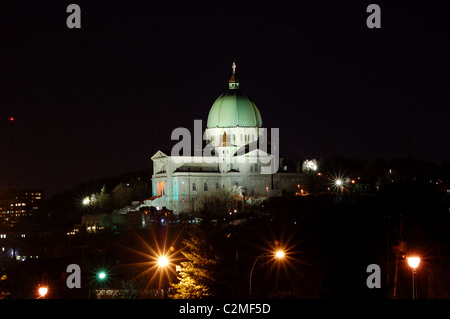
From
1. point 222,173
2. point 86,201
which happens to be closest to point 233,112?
point 222,173

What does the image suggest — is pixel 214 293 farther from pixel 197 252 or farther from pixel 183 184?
pixel 183 184

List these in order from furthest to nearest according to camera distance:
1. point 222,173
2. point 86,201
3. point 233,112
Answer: point 86,201, point 233,112, point 222,173

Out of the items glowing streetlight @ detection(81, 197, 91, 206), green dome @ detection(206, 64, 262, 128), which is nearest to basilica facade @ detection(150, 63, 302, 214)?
green dome @ detection(206, 64, 262, 128)

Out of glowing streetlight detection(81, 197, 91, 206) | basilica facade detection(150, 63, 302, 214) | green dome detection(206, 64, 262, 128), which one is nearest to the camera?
basilica facade detection(150, 63, 302, 214)

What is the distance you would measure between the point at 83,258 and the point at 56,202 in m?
72.1

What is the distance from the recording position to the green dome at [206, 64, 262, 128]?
126 metres

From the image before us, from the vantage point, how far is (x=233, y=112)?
413 feet

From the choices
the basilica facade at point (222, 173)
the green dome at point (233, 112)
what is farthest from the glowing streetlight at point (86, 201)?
the green dome at point (233, 112)

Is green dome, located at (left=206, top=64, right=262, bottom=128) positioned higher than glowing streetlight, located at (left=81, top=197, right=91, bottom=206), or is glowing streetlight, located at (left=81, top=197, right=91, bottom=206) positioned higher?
green dome, located at (left=206, top=64, right=262, bottom=128)

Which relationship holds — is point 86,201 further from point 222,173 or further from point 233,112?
point 233,112

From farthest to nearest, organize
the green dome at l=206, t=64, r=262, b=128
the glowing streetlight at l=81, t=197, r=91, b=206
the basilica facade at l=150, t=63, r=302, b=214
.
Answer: the glowing streetlight at l=81, t=197, r=91, b=206, the green dome at l=206, t=64, r=262, b=128, the basilica facade at l=150, t=63, r=302, b=214

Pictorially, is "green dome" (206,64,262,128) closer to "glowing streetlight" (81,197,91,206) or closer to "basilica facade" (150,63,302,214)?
"basilica facade" (150,63,302,214)
